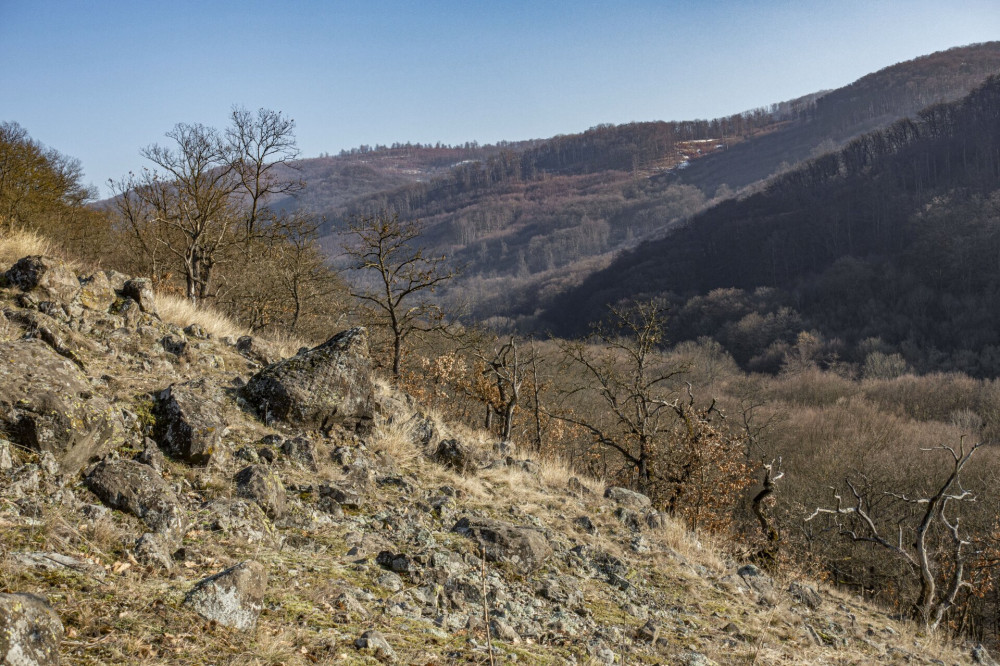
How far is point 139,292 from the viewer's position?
22.9 ft

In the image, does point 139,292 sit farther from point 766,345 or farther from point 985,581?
point 766,345

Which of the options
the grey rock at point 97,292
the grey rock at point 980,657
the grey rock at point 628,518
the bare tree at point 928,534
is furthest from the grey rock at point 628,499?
the bare tree at point 928,534

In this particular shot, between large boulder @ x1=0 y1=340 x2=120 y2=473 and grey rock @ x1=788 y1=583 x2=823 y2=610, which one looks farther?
grey rock @ x1=788 y1=583 x2=823 y2=610

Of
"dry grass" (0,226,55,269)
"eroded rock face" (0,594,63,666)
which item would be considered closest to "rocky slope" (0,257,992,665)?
"eroded rock face" (0,594,63,666)

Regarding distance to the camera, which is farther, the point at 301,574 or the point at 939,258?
the point at 939,258

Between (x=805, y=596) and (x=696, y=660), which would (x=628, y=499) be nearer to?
(x=805, y=596)

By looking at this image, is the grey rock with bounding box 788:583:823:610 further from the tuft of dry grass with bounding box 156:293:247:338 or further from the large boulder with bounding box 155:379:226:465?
the tuft of dry grass with bounding box 156:293:247:338

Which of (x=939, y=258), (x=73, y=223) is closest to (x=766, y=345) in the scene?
(x=939, y=258)

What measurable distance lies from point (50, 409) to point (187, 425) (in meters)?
1.00

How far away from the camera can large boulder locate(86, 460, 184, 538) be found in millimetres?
3525

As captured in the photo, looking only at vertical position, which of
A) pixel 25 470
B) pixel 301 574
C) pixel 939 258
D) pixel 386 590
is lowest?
pixel 939 258

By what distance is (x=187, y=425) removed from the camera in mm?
4617

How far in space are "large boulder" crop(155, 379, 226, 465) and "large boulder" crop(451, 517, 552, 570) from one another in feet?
6.95

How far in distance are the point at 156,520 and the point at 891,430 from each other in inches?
2406
